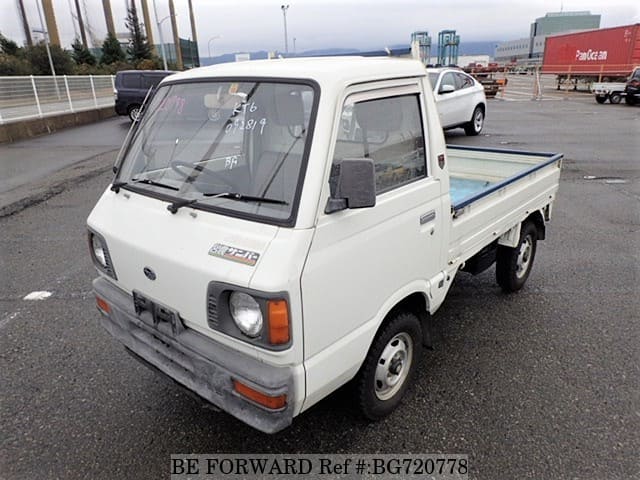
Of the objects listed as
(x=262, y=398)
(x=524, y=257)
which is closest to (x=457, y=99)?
(x=524, y=257)

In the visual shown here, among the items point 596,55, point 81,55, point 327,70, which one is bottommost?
point 327,70

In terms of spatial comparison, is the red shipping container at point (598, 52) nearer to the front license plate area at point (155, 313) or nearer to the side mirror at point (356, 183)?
the side mirror at point (356, 183)

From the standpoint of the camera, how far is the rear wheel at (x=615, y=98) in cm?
2205

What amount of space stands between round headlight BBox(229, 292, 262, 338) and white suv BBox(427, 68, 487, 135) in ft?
34.0

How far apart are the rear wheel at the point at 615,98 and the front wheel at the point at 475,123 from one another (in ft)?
43.0

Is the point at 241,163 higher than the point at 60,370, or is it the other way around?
the point at 241,163

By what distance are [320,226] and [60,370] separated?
8.09ft

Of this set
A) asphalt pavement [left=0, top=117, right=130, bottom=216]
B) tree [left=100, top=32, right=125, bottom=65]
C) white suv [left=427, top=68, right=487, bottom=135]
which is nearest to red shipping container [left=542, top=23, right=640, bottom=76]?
white suv [left=427, top=68, right=487, bottom=135]

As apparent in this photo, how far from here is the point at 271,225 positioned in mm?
1996

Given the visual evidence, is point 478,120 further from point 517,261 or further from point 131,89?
point 131,89

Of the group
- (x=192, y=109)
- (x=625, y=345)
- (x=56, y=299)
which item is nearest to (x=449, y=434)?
(x=625, y=345)

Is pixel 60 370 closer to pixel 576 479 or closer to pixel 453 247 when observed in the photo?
pixel 453 247

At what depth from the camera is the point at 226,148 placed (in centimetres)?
251

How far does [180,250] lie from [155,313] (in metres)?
0.44
